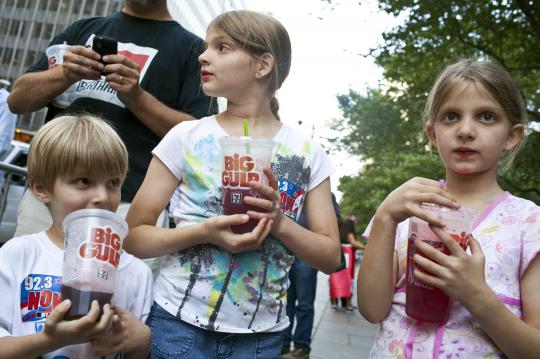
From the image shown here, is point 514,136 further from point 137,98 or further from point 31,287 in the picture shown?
point 31,287

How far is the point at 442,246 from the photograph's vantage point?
143 centimetres

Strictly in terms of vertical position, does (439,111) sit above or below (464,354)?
above

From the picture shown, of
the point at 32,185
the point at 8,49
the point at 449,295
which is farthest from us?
the point at 8,49

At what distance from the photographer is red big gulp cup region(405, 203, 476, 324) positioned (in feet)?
4.64

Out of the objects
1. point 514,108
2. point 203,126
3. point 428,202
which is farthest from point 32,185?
point 514,108

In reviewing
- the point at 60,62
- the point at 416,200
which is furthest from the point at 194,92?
the point at 416,200

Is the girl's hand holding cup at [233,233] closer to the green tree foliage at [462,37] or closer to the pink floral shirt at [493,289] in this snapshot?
the pink floral shirt at [493,289]

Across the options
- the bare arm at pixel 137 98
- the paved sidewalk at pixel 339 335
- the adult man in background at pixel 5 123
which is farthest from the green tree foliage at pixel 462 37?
the bare arm at pixel 137 98

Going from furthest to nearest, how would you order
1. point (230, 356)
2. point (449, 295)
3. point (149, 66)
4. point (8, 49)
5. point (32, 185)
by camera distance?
1. point (8, 49)
2. point (149, 66)
3. point (32, 185)
4. point (230, 356)
5. point (449, 295)

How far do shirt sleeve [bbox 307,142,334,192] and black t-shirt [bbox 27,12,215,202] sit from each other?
2.43 ft

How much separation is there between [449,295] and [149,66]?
1.77 metres

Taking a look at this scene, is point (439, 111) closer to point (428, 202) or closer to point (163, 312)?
point (428, 202)

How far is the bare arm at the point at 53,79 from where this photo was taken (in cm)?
211

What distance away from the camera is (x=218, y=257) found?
1640mm
